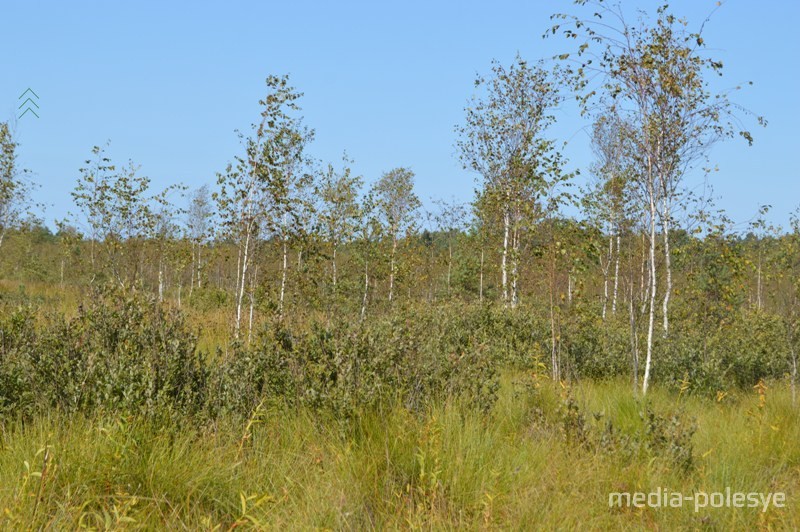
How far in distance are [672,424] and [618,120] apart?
6578 millimetres

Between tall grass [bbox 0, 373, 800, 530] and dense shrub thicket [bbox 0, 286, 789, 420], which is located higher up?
dense shrub thicket [bbox 0, 286, 789, 420]

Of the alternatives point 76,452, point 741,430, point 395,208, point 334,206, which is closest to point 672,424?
point 741,430

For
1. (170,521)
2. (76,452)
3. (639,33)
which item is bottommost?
(170,521)

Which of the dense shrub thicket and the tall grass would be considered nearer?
the tall grass

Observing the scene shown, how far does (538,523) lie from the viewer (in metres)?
4.02

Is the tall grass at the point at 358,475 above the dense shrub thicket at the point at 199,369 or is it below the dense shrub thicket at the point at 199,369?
below

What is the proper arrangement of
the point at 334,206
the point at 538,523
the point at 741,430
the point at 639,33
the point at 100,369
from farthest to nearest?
the point at 334,206 → the point at 639,33 → the point at 741,430 → the point at 100,369 → the point at 538,523

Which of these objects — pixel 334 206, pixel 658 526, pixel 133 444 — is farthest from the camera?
pixel 334 206

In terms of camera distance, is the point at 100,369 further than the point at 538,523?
Yes

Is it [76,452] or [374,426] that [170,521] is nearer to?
[76,452]

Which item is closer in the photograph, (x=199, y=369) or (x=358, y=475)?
(x=358, y=475)

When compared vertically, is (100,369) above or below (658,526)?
above

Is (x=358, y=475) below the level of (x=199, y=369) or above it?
below

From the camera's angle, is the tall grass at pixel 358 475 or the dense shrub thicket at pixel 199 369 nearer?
the tall grass at pixel 358 475
